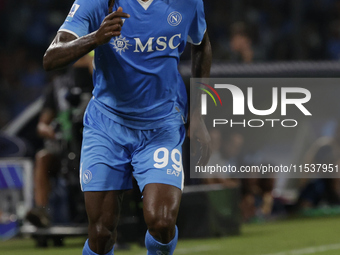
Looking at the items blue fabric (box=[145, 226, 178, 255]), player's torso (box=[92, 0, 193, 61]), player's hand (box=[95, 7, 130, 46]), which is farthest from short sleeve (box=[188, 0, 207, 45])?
blue fabric (box=[145, 226, 178, 255])

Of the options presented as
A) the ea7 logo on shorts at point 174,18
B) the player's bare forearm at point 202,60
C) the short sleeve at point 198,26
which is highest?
the ea7 logo on shorts at point 174,18

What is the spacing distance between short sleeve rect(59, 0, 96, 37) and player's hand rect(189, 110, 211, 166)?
3.03 ft

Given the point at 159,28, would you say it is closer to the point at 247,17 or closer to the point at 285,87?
the point at 285,87

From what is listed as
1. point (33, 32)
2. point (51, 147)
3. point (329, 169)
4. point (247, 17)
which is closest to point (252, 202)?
point (329, 169)

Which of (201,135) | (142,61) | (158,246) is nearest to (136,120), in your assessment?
(142,61)

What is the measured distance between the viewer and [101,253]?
146 inches

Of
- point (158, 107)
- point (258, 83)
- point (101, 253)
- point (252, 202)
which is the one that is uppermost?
point (158, 107)

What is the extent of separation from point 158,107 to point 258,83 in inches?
200

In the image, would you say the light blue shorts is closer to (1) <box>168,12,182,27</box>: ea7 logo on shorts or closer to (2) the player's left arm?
(2) the player's left arm

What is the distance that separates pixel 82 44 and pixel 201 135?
1076 mm

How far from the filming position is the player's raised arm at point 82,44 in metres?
3.22

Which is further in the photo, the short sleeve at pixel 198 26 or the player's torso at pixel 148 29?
the short sleeve at pixel 198 26

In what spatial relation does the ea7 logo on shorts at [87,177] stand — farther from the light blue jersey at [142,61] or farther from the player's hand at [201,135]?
the player's hand at [201,135]

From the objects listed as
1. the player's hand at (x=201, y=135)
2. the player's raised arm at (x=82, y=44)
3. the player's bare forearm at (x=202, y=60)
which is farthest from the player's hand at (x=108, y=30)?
the player's bare forearm at (x=202, y=60)
